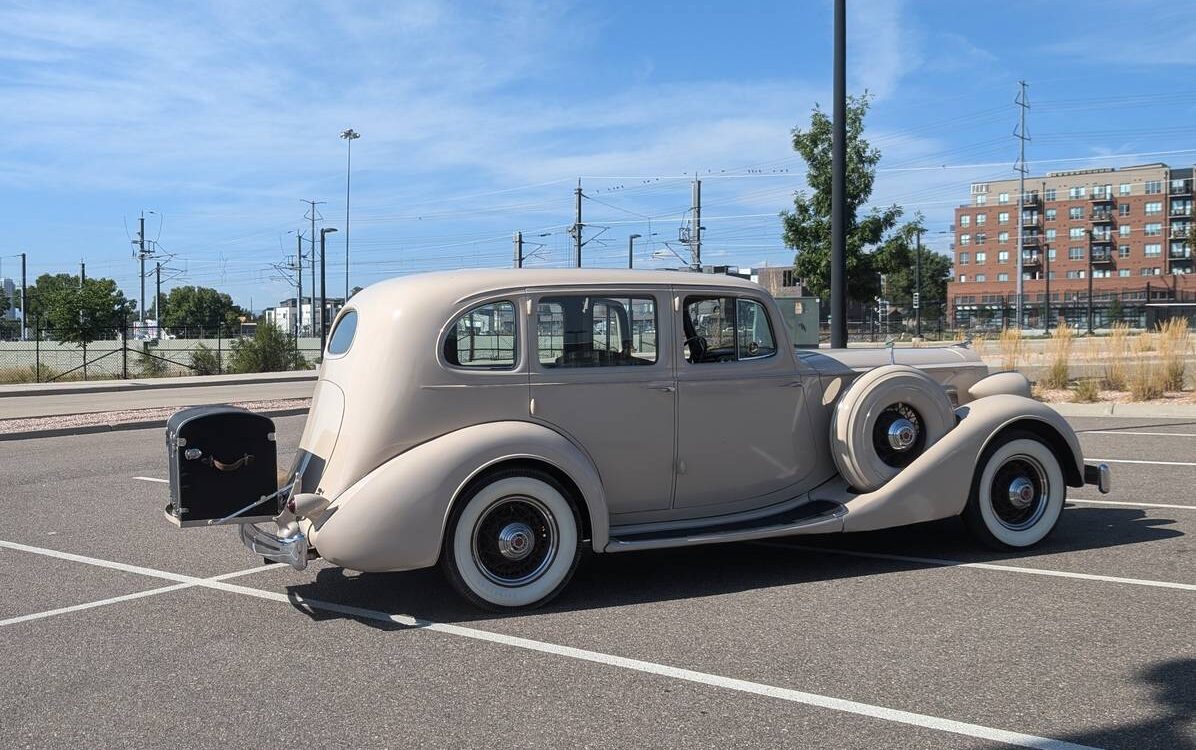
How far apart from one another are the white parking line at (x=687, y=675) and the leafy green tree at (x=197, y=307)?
126827 millimetres

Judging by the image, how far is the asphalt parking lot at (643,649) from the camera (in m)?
3.86

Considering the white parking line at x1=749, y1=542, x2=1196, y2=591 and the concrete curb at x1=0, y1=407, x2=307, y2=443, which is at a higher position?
the concrete curb at x1=0, y1=407, x2=307, y2=443

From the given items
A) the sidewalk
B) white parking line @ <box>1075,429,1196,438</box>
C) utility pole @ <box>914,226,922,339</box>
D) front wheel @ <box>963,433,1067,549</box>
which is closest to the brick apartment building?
utility pole @ <box>914,226,922,339</box>

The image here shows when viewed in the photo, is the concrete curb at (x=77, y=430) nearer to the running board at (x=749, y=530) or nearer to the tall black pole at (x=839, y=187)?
the tall black pole at (x=839, y=187)

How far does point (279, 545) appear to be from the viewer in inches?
210

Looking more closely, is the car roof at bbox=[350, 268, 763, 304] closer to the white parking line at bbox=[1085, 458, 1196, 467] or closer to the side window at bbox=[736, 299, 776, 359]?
the side window at bbox=[736, 299, 776, 359]

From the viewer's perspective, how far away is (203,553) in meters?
7.02

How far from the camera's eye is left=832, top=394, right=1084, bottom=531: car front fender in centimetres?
606

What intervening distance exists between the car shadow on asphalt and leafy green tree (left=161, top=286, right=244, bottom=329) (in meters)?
126

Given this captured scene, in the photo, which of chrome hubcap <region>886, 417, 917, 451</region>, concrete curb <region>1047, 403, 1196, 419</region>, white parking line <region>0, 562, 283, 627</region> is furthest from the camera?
concrete curb <region>1047, 403, 1196, 419</region>

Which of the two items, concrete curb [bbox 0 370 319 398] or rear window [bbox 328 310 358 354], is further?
concrete curb [bbox 0 370 319 398]

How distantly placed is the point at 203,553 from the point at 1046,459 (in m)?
5.56

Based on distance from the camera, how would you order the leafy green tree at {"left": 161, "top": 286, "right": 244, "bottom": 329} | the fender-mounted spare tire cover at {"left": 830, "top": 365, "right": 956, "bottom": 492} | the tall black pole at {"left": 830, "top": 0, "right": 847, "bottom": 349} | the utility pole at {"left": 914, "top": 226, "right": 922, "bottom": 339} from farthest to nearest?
the leafy green tree at {"left": 161, "top": 286, "right": 244, "bottom": 329} < the utility pole at {"left": 914, "top": 226, "right": 922, "bottom": 339} < the tall black pole at {"left": 830, "top": 0, "right": 847, "bottom": 349} < the fender-mounted spare tire cover at {"left": 830, "top": 365, "right": 956, "bottom": 492}

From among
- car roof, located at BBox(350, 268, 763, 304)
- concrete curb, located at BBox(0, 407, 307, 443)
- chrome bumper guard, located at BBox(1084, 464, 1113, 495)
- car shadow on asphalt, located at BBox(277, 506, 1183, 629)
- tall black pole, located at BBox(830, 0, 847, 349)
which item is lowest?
car shadow on asphalt, located at BBox(277, 506, 1183, 629)
